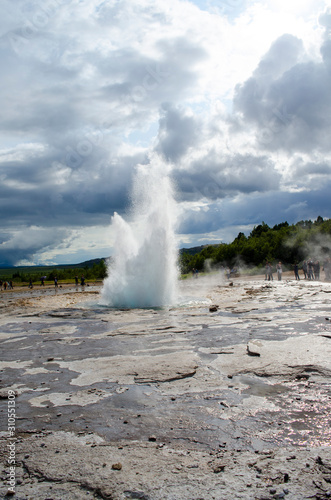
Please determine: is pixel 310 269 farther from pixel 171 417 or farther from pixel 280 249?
pixel 171 417

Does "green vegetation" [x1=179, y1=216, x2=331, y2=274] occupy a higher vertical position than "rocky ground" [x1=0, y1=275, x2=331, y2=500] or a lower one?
higher

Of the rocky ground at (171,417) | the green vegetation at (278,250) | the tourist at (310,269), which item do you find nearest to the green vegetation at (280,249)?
the green vegetation at (278,250)

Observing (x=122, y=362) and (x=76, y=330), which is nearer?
(x=122, y=362)

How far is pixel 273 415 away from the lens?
4.91m

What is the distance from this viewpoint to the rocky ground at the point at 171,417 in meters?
3.51

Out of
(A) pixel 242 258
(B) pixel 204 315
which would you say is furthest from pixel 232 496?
(A) pixel 242 258

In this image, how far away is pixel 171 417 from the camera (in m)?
5.02

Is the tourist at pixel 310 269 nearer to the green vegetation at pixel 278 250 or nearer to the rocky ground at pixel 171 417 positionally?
the green vegetation at pixel 278 250

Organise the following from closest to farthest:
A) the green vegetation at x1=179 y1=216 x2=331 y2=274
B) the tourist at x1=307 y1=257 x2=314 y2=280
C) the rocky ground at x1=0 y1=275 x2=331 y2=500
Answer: the rocky ground at x1=0 y1=275 x2=331 y2=500
the tourist at x1=307 y1=257 x2=314 y2=280
the green vegetation at x1=179 y1=216 x2=331 y2=274

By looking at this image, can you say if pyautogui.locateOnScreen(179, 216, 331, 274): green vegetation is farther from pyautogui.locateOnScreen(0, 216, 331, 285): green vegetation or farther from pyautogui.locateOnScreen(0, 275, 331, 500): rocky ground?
pyautogui.locateOnScreen(0, 275, 331, 500): rocky ground

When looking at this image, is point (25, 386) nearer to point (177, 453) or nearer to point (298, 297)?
point (177, 453)

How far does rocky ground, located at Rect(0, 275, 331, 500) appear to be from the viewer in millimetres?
3512

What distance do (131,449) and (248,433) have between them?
1.46m

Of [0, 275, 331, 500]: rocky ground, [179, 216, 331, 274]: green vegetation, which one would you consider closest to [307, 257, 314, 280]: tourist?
[179, 216, 331, 274]: green vegetation
